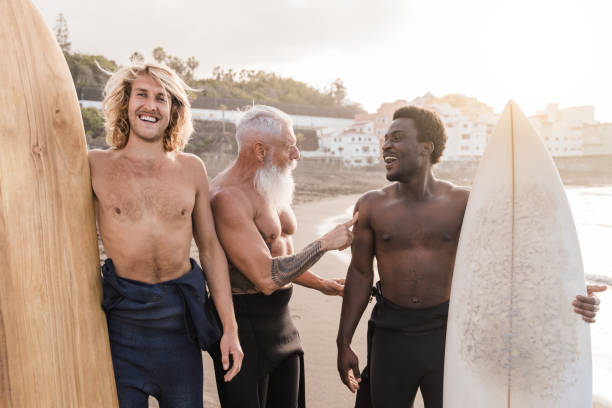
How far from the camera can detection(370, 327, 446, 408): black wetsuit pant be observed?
2.33 meters

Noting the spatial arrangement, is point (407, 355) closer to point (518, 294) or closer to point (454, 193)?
point (518, 294)

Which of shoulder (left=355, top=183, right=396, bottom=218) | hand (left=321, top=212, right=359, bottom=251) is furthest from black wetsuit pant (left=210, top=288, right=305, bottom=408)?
shoulder (left=355, top=183, right=396, bottom=218)

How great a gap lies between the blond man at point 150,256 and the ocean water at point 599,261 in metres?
3.67

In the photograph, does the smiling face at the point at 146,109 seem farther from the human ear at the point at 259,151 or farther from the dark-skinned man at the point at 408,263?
the dark-skinned man at the point at 408,263

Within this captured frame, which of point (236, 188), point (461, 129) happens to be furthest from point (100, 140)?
point (461, 129)

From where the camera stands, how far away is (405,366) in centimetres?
233

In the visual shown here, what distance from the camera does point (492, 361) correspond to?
84.0 inches

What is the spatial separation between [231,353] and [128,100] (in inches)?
53.0

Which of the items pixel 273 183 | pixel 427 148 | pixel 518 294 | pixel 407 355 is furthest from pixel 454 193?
pixel 273 183

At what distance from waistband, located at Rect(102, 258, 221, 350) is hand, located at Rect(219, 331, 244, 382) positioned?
44 millimetres

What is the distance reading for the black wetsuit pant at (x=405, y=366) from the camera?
233 cm

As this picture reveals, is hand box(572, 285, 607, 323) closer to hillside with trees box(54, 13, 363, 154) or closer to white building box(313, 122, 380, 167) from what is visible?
hillside with trees box(54, 13, 363, 154)

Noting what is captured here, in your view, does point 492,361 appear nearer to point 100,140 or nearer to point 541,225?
point 541,225

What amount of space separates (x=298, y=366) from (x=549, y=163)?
5.89 feet
